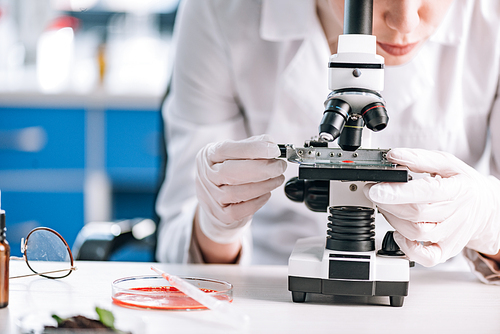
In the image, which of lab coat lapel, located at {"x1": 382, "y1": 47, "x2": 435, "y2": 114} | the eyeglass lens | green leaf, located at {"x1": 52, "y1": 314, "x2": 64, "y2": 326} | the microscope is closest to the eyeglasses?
the eyeglass lens

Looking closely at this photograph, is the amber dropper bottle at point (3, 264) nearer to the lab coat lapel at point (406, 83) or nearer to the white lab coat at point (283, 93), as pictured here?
the white lab coat at point (283, 93)

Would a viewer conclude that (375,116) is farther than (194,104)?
No

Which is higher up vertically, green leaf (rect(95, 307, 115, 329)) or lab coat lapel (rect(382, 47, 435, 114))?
lab coat lapel (rect(382, 47, 435, 114))

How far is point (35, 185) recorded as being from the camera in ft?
8.96

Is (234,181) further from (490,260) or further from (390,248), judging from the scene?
(490,260)

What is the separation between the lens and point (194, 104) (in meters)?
1.32

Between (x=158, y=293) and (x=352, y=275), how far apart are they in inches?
10.7

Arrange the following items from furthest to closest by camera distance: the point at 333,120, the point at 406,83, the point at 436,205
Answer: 1. the point at 406,83
2. the point at 436,205
3. the point at 333,120

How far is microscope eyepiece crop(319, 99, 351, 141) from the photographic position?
2.26ft

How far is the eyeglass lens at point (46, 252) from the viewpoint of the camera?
83 centimetres

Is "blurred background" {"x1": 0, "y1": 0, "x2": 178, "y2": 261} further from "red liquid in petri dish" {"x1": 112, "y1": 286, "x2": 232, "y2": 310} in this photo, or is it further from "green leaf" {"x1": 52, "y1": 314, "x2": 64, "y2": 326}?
"green leaf" {"x1": 52, "y1": 314, "x2": 64, "y2": 326}

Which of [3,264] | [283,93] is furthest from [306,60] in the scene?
[3,264]

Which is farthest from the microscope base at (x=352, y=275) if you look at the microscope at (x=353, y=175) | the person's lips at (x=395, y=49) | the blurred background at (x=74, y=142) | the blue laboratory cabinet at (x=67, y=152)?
the blue laboratory cabinet at (x=67, y=152)

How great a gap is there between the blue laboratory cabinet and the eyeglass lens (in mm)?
1875
